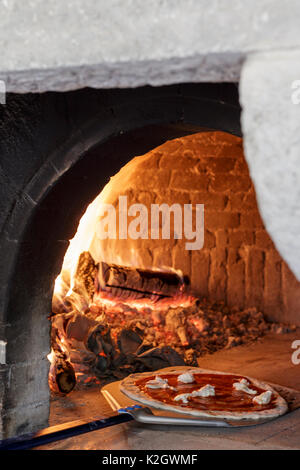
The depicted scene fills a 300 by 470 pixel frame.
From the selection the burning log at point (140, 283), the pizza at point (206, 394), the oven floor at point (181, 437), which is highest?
the burning log at point (140, 283)

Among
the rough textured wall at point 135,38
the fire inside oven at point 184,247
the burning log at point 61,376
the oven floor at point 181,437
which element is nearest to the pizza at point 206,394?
the oven floor at point 181,437

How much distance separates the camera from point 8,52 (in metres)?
1.19

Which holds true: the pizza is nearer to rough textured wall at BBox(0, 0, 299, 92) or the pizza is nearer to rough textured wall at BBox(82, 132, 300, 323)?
rough textured wall at BBox(0, 0, 299, 92)

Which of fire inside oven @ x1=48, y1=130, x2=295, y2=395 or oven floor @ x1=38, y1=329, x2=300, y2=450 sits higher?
fire inside oven @ x1=48, y1=130, x2=295, y2=395

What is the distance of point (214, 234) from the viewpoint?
4.57 meters

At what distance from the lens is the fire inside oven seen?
13.1 feet

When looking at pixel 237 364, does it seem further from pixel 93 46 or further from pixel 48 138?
pixel 93 46

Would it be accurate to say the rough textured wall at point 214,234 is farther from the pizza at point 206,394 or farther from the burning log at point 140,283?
the pizza at point 206,394

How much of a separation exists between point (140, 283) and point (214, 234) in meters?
0.84

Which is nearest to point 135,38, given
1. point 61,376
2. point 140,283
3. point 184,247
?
point 61,376

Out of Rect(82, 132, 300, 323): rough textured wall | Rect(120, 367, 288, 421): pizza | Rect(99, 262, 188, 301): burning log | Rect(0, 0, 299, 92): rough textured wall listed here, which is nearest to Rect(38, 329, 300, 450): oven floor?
Rect(120, 367, 288, 421): pizza

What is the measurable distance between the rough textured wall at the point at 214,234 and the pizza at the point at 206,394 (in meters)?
1.83

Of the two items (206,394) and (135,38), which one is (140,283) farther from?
(135,38)

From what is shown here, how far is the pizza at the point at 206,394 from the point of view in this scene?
2129 mm
